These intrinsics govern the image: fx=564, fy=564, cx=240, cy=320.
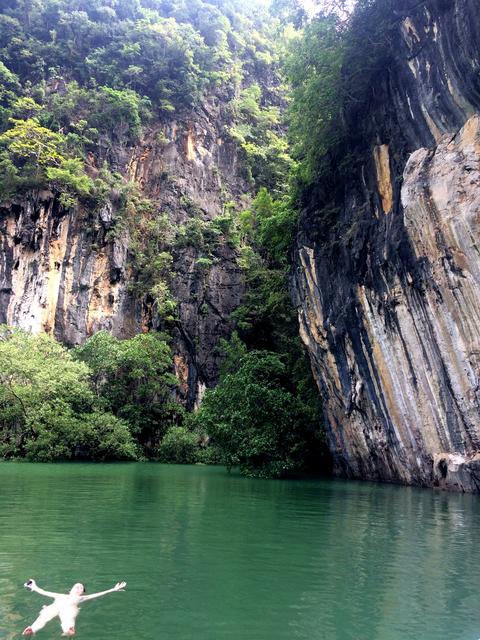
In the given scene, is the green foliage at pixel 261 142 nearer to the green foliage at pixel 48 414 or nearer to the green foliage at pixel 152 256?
the green foliage at pixel 152 256

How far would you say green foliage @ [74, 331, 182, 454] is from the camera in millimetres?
29422

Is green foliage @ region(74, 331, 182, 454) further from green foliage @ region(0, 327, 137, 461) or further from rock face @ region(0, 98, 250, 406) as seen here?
rock face @ region(0, 98, 250, 406)

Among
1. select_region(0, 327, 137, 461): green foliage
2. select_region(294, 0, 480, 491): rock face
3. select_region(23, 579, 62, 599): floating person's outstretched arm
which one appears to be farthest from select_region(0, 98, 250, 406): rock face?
select_region(23, 579, 62, 599): floating person's outstretched arm

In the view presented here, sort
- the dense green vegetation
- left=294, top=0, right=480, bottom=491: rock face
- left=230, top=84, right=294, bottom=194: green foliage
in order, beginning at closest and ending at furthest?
left=294, top=0, right=480, bottom=491: rock face → the dense green vegetation → left=230, top=84, right=294, bottom=194: green foliage

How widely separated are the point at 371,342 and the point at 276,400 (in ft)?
13.6

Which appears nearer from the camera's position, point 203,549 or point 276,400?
point 203,549

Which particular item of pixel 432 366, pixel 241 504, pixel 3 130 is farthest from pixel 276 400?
pixel 3 130

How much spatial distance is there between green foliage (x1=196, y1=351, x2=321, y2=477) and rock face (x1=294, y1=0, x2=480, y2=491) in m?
1.89

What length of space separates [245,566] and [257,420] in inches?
519

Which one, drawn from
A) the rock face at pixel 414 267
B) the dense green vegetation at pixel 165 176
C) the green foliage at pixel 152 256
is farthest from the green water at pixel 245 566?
the green foliage at pixel 152 256

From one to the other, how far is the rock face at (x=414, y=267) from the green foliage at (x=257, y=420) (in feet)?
6.20

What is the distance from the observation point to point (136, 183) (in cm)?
3688

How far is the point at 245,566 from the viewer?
6.02 meters

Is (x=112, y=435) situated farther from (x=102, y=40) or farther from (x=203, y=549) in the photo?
(x=102, y=40)
